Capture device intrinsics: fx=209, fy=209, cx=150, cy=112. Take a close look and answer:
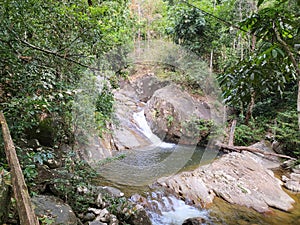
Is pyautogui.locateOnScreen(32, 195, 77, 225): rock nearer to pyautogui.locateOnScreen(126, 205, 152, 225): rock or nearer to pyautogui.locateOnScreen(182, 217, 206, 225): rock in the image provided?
pyautogui.locateOnScreen(126, 205, 152, 225): rock

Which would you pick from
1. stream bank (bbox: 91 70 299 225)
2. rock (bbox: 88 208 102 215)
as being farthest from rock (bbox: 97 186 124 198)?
rock (bbox: 88 208 102 215)

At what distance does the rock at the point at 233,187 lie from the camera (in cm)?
441

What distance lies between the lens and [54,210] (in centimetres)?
218

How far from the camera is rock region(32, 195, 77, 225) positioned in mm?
2049

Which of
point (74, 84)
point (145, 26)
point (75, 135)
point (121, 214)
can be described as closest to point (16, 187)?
point (121, 214)

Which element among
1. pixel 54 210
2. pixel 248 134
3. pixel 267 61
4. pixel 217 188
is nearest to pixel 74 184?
pixel 54 210

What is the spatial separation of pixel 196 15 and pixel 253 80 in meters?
11.2

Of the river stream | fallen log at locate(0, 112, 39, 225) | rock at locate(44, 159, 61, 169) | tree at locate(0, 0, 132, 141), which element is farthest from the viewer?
the river stream

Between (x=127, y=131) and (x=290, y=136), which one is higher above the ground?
(x=127, y=131)

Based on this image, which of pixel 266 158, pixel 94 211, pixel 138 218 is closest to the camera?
pixel 94 211

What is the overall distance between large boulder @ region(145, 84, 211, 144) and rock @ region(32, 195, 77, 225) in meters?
7.51

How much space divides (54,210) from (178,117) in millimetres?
7836

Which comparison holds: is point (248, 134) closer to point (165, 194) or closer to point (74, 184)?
point (165, 194)

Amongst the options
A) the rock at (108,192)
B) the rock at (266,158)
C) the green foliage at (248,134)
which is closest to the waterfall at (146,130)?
the green foliage at (248,134)
